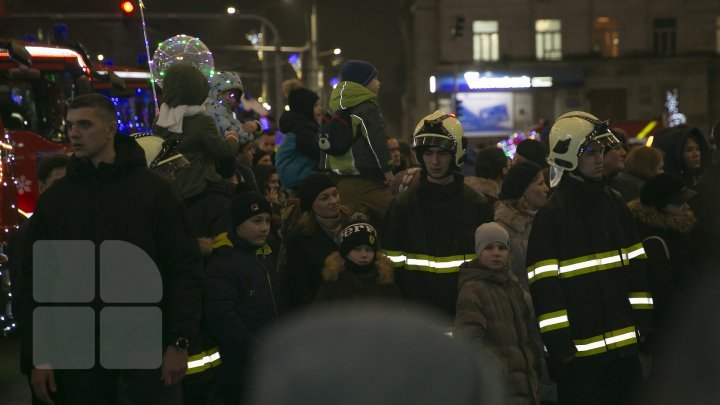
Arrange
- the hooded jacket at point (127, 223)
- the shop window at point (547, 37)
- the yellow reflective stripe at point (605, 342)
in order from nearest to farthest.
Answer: the hooded jacket at point (127, 223) < the yellow reflective stripe at point (605, 342) < the shop window at point (547, 37)

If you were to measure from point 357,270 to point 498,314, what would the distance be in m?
1.04

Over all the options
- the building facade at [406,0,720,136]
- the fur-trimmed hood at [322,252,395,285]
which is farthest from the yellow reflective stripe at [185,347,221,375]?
the building facade at [406,0,720,136]

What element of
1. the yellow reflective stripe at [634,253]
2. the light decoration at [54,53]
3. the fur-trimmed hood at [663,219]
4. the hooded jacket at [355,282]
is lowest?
the hooded jacket at [355,282]

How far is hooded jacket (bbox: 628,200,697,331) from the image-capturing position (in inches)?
321

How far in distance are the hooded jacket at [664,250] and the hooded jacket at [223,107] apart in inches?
128

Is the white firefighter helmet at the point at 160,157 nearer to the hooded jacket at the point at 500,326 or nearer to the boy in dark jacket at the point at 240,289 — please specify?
the boy in dark jacket at the point at 240,289

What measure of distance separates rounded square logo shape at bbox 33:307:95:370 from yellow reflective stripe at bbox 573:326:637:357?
291cm

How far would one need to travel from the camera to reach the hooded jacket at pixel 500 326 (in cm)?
730

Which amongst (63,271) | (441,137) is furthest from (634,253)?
(63,271)

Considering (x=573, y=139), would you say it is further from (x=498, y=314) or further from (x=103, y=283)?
(x=103, y=283)

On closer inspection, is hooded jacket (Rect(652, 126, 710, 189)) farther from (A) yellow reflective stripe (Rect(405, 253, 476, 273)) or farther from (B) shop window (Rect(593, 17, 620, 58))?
(B) shop window (Rect(593, 17, 620, 58))

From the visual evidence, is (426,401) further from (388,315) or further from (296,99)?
(296,99)

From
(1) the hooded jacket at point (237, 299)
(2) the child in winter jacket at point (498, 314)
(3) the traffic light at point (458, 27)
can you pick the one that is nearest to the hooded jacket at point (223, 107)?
(1) the hooded jacket at point (237, 299)

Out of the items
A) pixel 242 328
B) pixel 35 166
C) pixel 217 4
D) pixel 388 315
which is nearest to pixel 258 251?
pixel 242 328
